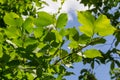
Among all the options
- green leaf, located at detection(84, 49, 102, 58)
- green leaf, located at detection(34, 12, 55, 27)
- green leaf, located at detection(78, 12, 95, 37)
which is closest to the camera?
green leaf, located at detection(78, 12, 95, 37)

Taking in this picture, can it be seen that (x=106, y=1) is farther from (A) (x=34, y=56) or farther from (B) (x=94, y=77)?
(A) (x=34, y=56)

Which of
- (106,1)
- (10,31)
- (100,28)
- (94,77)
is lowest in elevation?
(100,28)

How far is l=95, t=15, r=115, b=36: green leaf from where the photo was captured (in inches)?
52.1

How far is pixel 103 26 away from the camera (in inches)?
52.5

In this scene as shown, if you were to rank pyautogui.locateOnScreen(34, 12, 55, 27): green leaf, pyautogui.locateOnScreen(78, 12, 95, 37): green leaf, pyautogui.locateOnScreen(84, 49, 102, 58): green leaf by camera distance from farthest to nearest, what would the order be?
pyautogui.locateOnScreen(84, 49, 102, 58): green leaf → pyautogui.locateOnScreen(34, 12, 55, 27): green leaf → pyautogui.locateOnScreen(78, 12, 95, 37): green leaf

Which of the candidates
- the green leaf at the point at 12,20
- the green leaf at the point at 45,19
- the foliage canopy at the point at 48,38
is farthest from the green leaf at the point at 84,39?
the green leaf at the point at 12,20

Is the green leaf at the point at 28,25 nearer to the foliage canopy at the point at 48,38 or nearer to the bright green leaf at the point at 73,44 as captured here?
the foliage canopy at the point at 48,38

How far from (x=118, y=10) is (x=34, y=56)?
19.5 feet

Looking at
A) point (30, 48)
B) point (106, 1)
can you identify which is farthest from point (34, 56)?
point (106, 1)

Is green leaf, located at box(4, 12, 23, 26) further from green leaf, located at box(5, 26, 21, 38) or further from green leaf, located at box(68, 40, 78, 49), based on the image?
green leaf, located at box(68, 40, 78, 49)

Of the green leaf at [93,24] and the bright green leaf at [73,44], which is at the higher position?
the bright green leaf at [73,44]

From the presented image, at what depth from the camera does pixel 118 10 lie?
7184 millimetres

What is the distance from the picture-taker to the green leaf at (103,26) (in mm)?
1322

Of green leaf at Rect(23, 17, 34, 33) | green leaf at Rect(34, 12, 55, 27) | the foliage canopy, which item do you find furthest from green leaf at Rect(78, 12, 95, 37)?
green leaf at Rect(23, 17, 34, 33)
